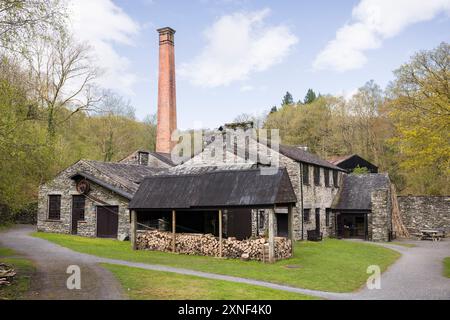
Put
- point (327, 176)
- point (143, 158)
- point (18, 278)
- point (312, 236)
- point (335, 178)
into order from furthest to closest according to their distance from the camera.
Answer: point (143, 158) → point (335, 178) → point (327, 176) → point (312, 236) → point (18, 278)

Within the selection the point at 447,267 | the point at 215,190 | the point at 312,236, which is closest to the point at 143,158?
the point at 312,236

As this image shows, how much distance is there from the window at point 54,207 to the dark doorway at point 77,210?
1426 mm

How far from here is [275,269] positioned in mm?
16812

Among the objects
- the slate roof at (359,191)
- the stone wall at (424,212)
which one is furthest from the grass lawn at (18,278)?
the stone wall at (424,212)

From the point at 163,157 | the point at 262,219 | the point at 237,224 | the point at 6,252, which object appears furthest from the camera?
the point at 163,157

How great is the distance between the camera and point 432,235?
3238 centimetres

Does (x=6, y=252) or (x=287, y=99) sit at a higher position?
(x=287, y=99)

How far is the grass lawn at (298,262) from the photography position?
49.2 feet

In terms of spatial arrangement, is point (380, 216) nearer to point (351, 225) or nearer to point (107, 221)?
point (351, 225)

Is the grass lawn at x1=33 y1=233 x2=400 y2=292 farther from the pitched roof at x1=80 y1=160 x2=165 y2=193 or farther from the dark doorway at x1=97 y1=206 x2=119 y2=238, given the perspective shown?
the pitched roof at x1=80 y1=160 x2=165 y2=193

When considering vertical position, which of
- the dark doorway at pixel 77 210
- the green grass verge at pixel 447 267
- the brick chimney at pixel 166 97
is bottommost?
the green grass verge at pixel 447 267

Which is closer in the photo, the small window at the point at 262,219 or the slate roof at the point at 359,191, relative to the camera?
the small window at the point at 262,219

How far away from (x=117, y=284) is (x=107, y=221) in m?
15.4

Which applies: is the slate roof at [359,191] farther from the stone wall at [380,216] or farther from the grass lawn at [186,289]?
the grass lawn at [186,289]
